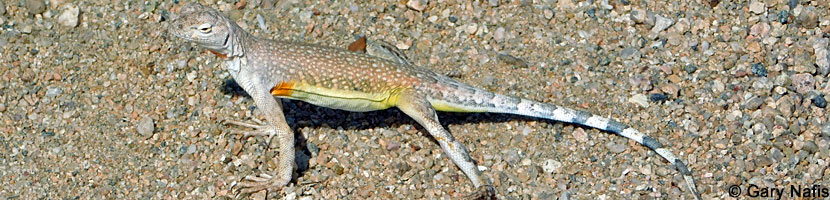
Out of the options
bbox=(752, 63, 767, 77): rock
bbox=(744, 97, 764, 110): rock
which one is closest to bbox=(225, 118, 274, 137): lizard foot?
bbox=(744, 97, 764, 110): rock

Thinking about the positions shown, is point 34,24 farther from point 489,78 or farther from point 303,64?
point 489,78

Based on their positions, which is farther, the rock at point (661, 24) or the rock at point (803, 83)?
the rock at point (661, 24)

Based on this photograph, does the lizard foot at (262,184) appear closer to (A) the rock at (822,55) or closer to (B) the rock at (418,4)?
(B) the rock at (418,4)

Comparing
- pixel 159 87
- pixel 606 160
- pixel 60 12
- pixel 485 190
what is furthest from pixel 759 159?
pixel 60 12

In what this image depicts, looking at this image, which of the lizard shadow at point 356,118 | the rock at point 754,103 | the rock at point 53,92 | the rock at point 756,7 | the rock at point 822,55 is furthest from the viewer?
Result: the rock at point 756,7

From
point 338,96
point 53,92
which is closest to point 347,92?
point 338,96

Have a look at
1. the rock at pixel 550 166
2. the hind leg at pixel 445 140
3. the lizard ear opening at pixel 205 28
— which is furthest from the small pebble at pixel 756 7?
the lizard ear opening at pixel 205 28
